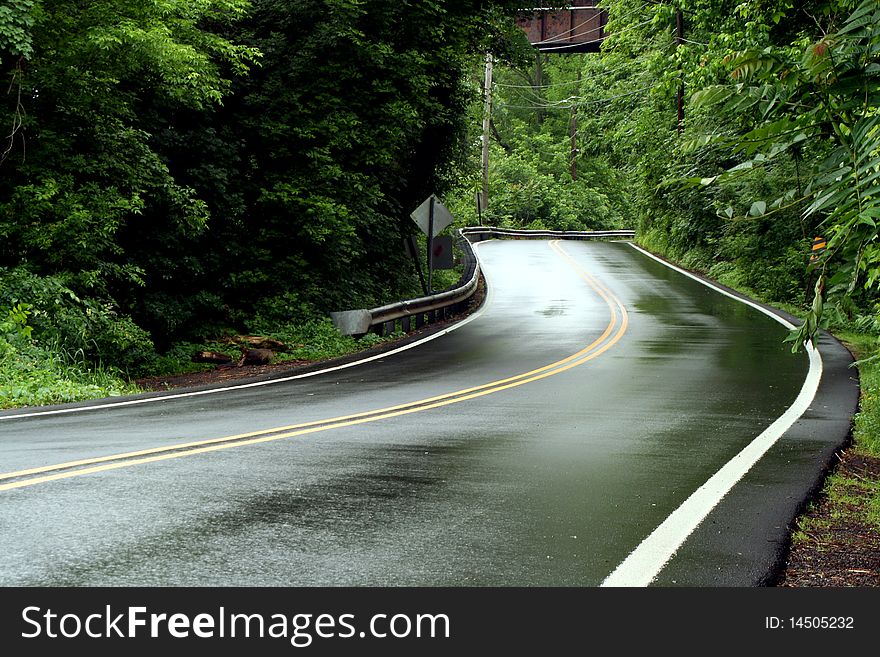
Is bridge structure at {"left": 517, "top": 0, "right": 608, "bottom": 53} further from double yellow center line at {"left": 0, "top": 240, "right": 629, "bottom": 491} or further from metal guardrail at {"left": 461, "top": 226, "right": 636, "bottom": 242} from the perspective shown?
double yellow center line at {"left": 0, "top": 240, "right": 629, "bottom": 491}

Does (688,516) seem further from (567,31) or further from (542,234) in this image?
(542,234)

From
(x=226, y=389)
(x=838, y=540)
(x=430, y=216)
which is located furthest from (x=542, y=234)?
(x=838, y=540)

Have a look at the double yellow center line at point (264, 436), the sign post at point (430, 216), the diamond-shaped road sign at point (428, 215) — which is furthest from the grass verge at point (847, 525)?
the diamond-shaped road sign at point (428, 215)

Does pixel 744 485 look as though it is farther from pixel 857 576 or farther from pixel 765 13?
pixel 765 13

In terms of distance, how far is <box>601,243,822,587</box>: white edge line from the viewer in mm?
4910

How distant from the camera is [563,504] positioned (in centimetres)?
643

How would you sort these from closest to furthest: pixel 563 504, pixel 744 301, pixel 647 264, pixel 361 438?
1. pixel 563 504
2. pixel 361 438
3. pixel 744 301
4. pixel 647 264

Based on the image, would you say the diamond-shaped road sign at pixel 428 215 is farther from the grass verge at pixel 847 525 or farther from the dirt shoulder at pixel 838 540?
the dirt shoulder at pixel 838 540

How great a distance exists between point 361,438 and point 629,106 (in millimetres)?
36958

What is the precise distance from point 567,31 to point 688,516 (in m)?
34.6

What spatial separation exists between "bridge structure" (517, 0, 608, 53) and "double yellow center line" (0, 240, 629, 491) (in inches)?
913

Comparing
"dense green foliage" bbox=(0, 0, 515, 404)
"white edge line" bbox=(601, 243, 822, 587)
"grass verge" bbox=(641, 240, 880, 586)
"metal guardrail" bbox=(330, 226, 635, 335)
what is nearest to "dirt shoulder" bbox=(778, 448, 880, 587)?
"grass verge" bbox=(641, 240, 880, 586)

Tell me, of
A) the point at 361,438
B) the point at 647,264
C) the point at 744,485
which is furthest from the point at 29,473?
the point at 647,264

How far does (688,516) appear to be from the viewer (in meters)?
6.20
